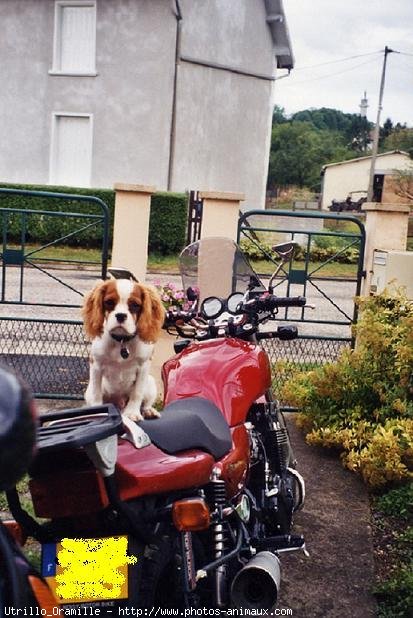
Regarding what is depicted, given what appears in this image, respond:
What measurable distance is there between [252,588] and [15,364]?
475cm

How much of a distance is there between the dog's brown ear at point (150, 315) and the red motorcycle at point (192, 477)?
73 mm

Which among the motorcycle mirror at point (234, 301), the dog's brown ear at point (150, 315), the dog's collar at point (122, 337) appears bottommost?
the dog's collar at point (122, 337)

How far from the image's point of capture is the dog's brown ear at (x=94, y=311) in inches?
148

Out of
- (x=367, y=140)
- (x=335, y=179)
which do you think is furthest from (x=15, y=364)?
(x=367, y=140)

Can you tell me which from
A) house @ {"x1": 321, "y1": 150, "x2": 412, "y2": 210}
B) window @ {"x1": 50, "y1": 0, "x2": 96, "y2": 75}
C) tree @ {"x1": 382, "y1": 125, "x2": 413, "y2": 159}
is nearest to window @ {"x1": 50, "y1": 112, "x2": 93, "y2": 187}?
window @ {"x1": 50, "y1": 0, "x2": 96, "y2": 75}

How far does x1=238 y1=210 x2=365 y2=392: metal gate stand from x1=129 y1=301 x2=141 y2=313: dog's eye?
1774 mm

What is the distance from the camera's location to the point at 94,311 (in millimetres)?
3756

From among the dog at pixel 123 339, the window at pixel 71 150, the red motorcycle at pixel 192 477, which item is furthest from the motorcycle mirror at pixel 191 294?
the window at pixel 71 150

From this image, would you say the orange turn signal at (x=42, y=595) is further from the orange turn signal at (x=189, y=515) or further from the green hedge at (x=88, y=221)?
the green hedge at (x=88, y=221)

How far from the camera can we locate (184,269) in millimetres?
3992

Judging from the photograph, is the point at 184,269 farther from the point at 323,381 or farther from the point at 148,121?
the point at 148,121

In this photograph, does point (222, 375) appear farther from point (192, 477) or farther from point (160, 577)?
point (160, 577)

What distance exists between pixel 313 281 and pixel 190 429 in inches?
404

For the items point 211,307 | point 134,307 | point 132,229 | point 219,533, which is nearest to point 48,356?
point 132,229
